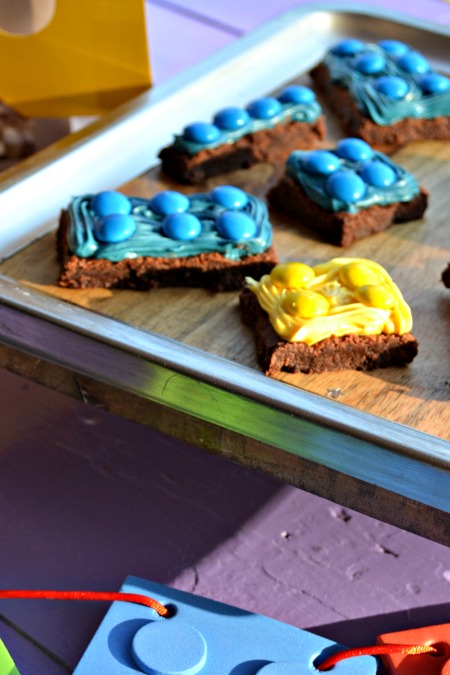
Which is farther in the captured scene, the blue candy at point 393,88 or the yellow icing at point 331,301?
the blue candy at point 393,88

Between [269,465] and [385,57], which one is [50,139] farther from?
[269,465]

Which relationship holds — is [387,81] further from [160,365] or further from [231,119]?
[160,365]

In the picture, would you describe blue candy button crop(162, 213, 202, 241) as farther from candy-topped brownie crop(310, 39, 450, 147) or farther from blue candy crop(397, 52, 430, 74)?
blue candy crop(397, 52, 430, 74)

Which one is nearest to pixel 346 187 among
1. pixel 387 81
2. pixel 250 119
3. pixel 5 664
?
pixel 250 119

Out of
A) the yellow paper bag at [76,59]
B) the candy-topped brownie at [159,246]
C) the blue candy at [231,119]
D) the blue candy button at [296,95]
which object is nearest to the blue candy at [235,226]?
the candy-topped brownie at [159,246]

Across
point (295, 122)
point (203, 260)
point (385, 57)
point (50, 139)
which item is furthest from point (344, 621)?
point (50, 139)

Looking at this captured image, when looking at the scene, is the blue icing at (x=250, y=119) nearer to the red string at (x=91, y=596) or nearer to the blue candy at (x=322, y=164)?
the blue candy at (x=322, y=164)
